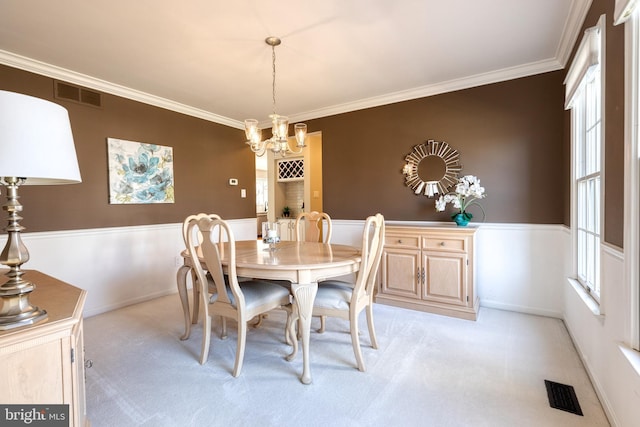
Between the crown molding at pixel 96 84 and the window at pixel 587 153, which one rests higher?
the crown molding at pixel 96 84

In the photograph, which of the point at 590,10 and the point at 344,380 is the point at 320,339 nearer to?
the point at 344,380

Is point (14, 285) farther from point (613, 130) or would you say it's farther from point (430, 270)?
point (430, 270)

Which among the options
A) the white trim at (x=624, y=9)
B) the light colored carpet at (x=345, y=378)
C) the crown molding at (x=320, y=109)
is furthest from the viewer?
the crown molding at (x=320, y=109)

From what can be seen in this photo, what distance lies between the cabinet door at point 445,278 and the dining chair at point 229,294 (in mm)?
1584

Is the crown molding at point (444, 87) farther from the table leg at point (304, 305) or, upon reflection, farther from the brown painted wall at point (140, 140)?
the table leg at point (304, 305)

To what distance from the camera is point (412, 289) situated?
319cm

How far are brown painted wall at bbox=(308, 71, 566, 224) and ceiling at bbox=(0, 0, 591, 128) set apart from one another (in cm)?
22

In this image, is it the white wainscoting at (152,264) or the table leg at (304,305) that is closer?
the table leg at (304,305)

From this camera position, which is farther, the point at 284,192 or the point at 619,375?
the point at 284,192

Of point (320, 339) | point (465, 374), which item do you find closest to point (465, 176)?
point (465, 374)

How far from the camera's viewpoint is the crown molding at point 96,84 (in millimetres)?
2654

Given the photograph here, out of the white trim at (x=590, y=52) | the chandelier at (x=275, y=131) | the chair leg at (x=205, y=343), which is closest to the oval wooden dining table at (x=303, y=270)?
the chair leg at (x=205, y=343)

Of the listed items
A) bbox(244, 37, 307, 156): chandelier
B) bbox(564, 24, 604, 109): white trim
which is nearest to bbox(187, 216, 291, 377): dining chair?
bbox(244, 37, 307, 156): chandelier

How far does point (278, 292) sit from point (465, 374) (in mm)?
1385
